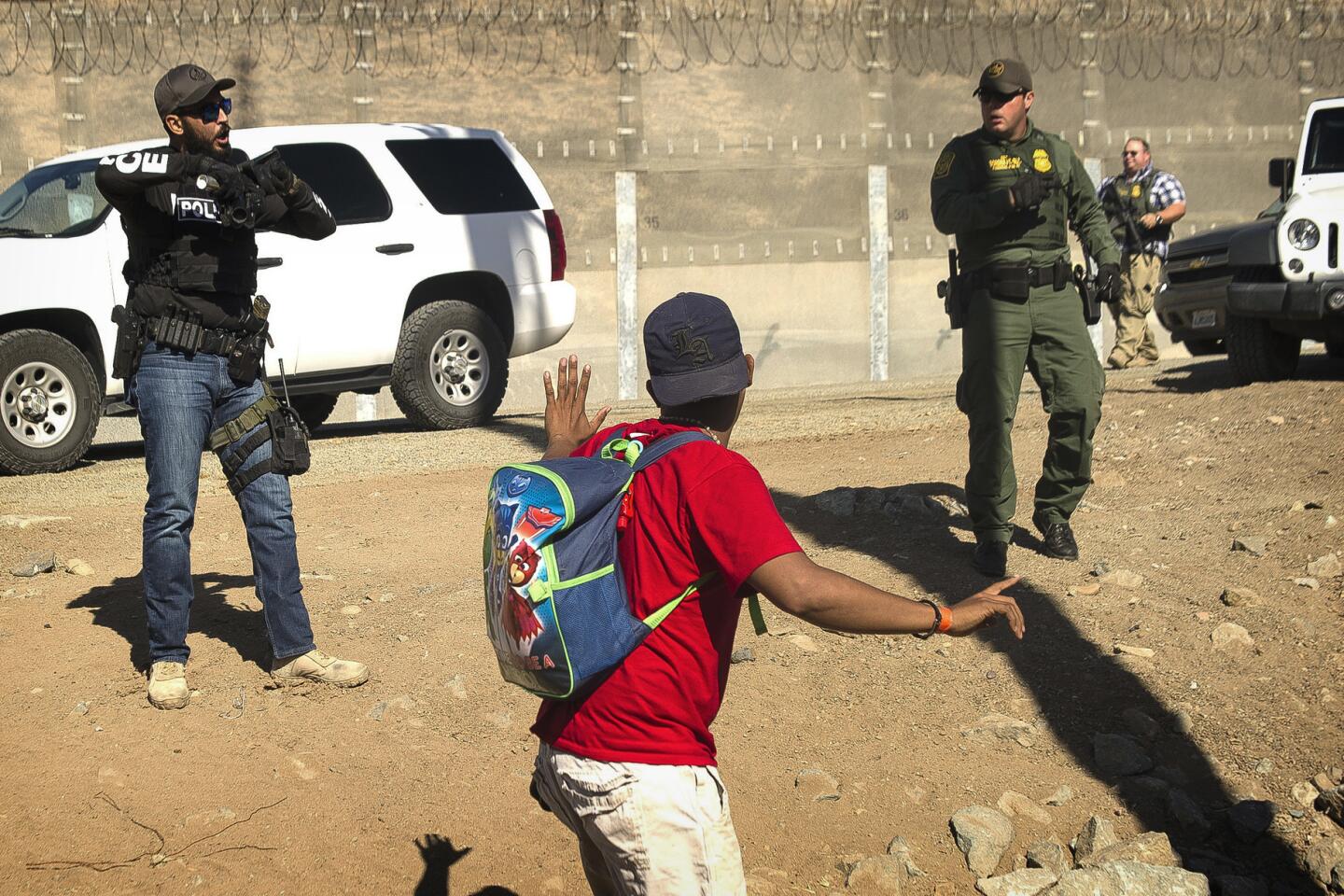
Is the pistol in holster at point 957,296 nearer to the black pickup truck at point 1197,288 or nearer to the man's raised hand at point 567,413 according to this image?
the man's raised hand at point 567,413

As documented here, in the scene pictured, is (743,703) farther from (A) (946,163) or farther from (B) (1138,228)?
(B) (1138,228)

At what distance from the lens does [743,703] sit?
4.99m

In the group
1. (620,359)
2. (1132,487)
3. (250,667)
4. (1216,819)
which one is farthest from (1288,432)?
(620,359)

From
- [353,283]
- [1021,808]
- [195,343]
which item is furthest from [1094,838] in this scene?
[353,283]

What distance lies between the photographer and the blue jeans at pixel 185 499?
4520 millimetres

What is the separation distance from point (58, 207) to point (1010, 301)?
5629 mm

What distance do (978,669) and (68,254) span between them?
18.8 feet

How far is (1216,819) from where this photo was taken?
4395 mm

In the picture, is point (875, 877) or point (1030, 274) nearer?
point (875, 877)

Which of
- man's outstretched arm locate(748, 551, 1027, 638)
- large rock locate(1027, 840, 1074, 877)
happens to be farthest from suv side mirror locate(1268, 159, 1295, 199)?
man's outstretched arm locate(748, 551, 1027, 638)

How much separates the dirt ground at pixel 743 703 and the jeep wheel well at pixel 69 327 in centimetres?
108

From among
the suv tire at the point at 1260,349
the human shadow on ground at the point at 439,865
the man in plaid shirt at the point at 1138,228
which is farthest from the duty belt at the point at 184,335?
the man in plaid shirt at the point at 1138,228

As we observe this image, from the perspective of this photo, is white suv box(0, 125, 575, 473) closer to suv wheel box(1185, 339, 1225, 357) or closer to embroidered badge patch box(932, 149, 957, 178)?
embroidered badge patch box(932, 149, 957, 178)

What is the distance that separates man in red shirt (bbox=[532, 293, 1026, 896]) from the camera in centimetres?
235
